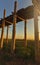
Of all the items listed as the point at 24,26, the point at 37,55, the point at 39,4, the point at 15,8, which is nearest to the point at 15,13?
the point at 15,8

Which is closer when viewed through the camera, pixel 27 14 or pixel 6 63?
pixel 6 63

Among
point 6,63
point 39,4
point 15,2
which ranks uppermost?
point 15,2

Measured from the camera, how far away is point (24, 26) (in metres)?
14.4

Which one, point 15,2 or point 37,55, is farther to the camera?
point 15,2

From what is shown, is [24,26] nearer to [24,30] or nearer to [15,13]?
[24,30]

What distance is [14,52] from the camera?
38.6ft

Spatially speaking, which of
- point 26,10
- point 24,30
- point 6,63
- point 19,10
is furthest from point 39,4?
point 24,30

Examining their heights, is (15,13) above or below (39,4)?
above

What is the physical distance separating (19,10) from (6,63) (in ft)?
13.9

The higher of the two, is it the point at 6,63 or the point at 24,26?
the point at 24,26

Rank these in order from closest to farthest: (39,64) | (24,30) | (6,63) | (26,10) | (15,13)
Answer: (39,64) → (6,63) → (26,10) → (15,13) → (24,30)

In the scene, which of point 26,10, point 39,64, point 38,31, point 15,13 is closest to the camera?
point 39,64

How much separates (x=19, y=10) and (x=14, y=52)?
3.13 meters

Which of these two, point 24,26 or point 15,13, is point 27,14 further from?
point 24,26
